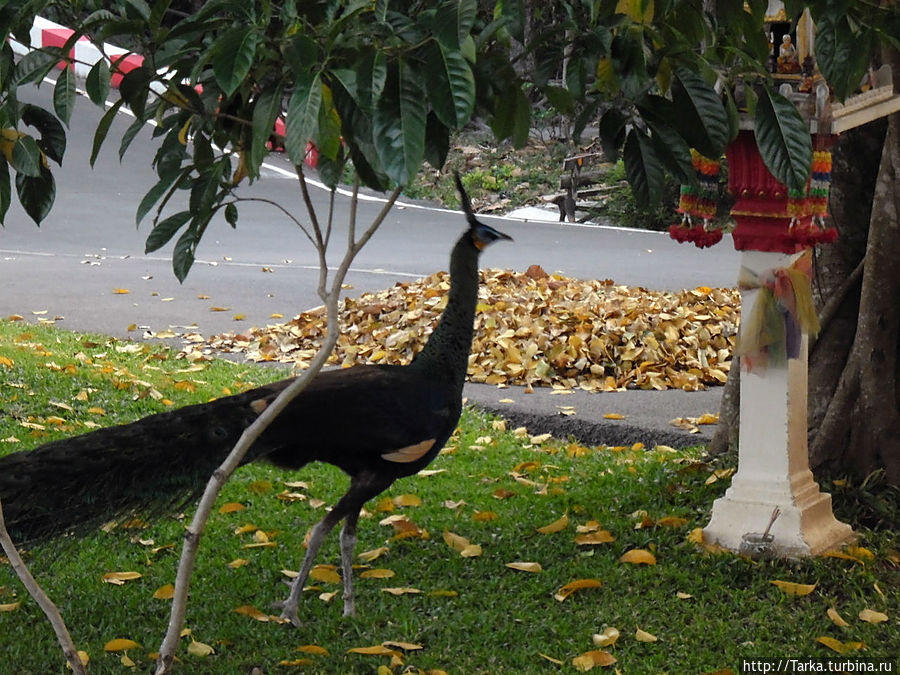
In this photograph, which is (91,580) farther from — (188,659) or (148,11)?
(148,11)

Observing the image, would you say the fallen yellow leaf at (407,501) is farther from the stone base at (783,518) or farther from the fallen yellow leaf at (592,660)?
the fallen yellow leaf at (592,660)

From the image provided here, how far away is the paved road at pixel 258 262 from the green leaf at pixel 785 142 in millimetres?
4315

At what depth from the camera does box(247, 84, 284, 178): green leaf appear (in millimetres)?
2127

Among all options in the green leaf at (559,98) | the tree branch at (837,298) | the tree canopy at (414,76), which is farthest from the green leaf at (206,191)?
the tree branch at (837,298)

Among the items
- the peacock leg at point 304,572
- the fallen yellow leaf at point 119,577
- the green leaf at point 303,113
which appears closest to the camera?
Answer: the green leaf at point 303,113

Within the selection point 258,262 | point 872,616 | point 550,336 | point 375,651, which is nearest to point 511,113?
point 375,651

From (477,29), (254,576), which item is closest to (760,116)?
(477,29)

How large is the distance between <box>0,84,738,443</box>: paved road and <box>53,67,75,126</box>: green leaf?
4592 mm

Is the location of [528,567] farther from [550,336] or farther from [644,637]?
[550,336]

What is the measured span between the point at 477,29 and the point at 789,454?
8.32 ft

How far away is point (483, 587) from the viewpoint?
4.34 m

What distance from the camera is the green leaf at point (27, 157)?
8.57ft

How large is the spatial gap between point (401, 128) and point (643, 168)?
1.95ft

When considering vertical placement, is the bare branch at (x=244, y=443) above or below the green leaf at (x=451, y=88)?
below
